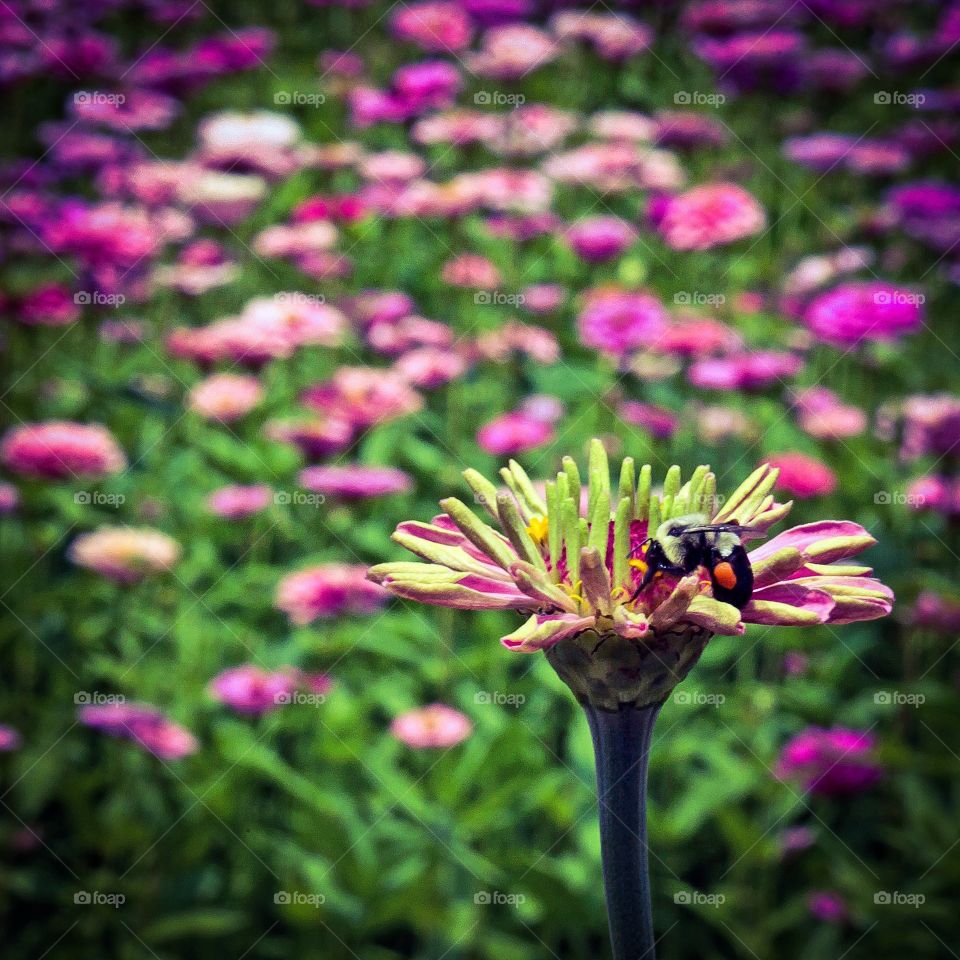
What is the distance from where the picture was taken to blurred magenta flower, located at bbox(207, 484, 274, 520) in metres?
2.45

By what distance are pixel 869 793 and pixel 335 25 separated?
3544 mm

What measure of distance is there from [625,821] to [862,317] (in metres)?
2.00

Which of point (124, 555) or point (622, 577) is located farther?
point (124, 555)

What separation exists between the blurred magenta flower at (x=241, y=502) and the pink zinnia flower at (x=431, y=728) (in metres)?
0.52

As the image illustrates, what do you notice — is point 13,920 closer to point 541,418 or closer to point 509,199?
point 541,418

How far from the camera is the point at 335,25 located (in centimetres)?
470


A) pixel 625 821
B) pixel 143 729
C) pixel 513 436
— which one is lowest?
pixel 143 729

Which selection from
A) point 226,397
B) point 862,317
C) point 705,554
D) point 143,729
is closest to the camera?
point 705,554

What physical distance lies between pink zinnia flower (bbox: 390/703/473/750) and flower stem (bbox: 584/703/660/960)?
1508 millimetres

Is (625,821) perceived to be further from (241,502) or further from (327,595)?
(241,502)

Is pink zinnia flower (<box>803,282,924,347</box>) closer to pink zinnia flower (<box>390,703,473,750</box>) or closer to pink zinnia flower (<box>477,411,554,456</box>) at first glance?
pink zinnia flower (<box>477,411,554,456</box>)

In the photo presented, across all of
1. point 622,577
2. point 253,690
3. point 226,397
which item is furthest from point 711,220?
point 622,577

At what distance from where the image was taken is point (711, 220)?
2539 mm

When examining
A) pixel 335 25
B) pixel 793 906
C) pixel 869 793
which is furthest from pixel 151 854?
pixel 335 25
